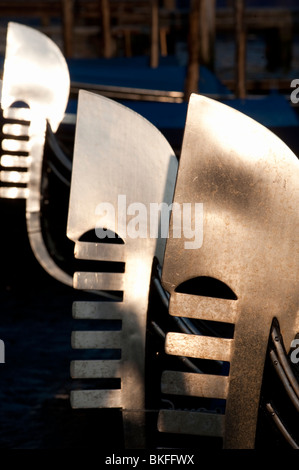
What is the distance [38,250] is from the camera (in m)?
2.86

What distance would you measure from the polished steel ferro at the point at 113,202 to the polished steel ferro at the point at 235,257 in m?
Answer: 0.23

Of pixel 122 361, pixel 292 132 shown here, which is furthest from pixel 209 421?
pixel 292 132

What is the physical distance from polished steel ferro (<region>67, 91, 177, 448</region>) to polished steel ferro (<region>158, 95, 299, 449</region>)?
0.75ft

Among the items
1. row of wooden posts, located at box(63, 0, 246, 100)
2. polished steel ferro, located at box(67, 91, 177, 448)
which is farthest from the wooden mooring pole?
polished steel ferro, located at box(67, 91, 177, 448)

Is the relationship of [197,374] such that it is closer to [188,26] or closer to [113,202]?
[113,202]

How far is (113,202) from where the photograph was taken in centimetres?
172

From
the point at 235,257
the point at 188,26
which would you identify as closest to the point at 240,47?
the point at 188,26

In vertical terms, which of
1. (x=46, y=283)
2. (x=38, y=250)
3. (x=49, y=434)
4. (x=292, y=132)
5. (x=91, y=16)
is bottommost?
(x=49, y=434)

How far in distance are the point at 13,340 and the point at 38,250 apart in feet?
2.29

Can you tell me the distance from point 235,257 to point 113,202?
353mm

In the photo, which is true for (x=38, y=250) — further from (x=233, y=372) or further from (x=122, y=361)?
(x=233, y=372)

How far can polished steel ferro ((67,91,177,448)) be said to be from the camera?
1.72 metres

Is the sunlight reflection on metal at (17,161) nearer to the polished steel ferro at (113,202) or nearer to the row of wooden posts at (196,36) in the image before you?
the polished steel ferro at (113,202)

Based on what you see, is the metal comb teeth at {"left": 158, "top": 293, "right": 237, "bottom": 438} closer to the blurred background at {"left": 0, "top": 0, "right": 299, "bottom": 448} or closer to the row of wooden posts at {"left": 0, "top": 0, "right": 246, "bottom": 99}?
the blurred background at {"left": 0, "top": 0, "right": 299, "bottom": 448}
